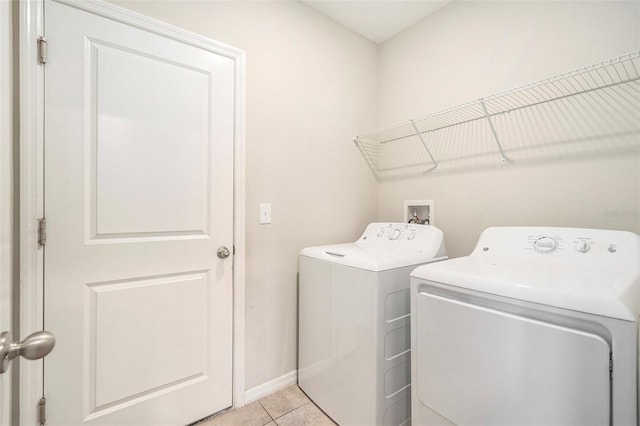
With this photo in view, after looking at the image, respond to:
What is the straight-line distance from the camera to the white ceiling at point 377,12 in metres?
1.88

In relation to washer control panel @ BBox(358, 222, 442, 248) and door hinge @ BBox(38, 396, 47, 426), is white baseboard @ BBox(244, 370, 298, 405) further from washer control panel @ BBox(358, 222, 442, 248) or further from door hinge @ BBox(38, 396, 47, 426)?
washer control panel @ BBox(358, 222, 442, 248)

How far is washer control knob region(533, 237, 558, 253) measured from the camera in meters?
1.25

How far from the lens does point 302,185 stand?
1.90 metres

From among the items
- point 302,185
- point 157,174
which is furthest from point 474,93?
point 157,174

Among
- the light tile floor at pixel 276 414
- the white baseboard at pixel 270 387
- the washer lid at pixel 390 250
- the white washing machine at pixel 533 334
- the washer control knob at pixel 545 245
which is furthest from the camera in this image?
the white baseboard at pixel 270 387

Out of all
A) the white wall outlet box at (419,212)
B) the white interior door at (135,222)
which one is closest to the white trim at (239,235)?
the white interior door at (135,222)

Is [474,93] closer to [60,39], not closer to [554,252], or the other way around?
[554,252]

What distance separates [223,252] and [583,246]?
1668 millimetres

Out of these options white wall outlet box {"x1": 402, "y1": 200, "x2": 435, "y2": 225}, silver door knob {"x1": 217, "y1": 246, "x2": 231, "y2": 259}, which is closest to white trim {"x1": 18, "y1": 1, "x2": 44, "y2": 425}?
silver door knob {"x1": 217, "y1": 246, "x2": 231, "y2": 259}

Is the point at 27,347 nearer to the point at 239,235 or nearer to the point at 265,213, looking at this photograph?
the point at 239,235

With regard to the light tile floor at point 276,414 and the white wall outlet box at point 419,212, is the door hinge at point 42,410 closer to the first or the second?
the light tile floor at point 276,414

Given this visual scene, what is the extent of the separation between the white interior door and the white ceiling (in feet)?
2.88

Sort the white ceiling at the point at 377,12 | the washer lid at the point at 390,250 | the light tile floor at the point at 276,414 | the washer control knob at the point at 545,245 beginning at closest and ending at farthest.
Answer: the washer control knob at the point at 545,245
the washer lid at the point at 390,250
the light tile floor at the point at 276,414
the white ceiling at the point at 377,12

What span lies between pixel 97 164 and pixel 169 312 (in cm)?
77
